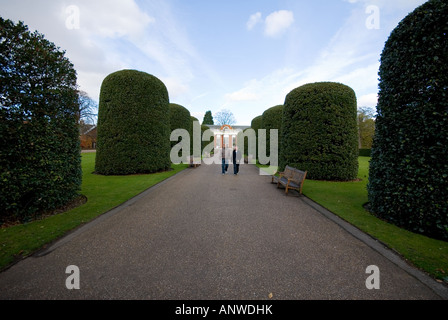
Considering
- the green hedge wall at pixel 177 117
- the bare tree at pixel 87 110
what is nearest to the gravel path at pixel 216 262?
the green hedge wall at pixel 177 117

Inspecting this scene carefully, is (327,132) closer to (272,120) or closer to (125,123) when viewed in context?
(272,120)

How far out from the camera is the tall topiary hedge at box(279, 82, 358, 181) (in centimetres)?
924

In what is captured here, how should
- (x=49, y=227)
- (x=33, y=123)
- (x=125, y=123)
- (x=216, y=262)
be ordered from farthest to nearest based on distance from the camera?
(x=125, y=123), (x=33, y=123), (x=49, y=227), (x=216, y=262)

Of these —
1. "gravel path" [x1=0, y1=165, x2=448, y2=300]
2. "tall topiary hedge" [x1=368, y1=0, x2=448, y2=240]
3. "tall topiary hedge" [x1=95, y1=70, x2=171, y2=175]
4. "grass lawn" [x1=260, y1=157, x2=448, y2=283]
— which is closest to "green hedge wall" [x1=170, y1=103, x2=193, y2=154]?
"tall topiary hedge" [x1=95, y1=70, x2=171, y2=175]

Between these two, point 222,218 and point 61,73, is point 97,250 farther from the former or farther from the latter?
point 61,73

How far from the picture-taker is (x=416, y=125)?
383 centimetres

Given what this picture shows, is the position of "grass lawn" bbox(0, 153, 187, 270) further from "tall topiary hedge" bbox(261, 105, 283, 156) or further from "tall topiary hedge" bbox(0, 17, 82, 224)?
"tall topiary hedge" bbox(261, 105, 283, 156)

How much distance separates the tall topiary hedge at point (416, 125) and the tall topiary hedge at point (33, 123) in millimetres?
8033

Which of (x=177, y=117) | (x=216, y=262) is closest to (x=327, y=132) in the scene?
(x=216, y=262)

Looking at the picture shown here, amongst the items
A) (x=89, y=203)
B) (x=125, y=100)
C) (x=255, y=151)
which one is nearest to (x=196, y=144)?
(x=255, y=151)

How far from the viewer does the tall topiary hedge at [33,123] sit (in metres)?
3.97

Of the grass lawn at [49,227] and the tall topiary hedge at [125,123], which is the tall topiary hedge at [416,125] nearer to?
the grass lawn at [49,227]

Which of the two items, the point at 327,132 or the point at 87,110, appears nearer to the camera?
the point at 327,132

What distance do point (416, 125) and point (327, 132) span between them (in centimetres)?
570
